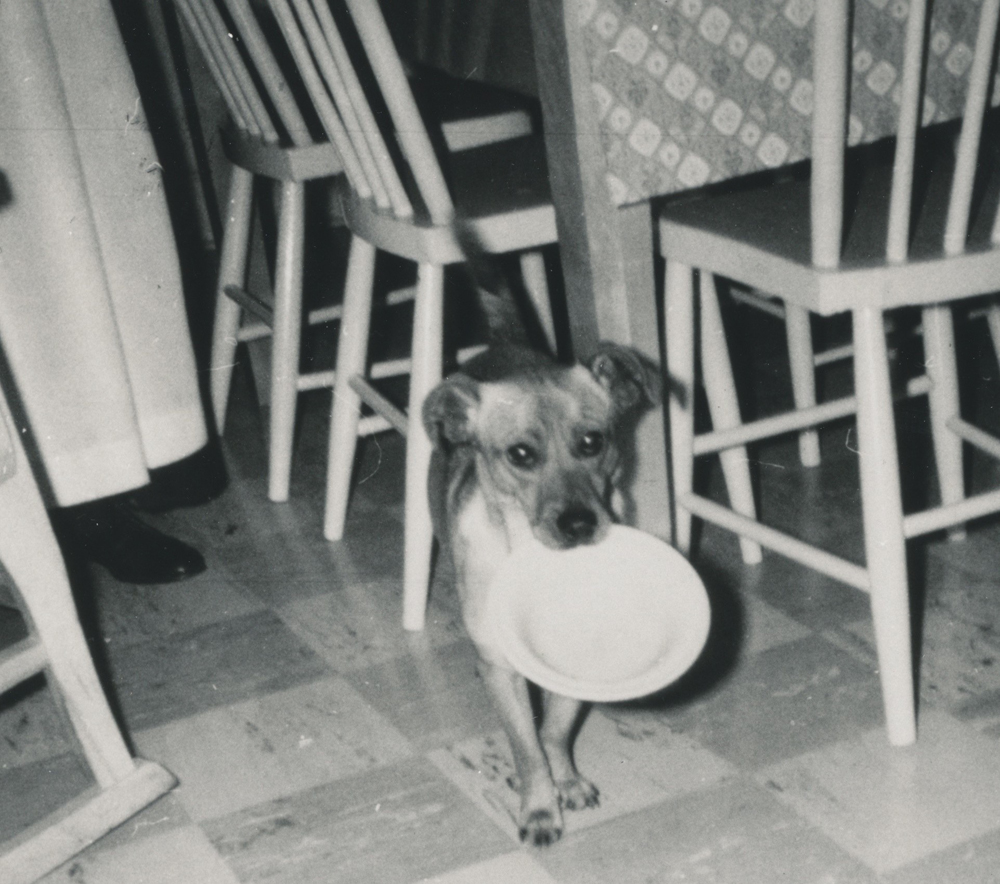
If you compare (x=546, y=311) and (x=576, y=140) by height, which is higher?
(x=576, y=140)

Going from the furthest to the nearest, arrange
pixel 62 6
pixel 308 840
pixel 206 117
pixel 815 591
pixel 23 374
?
pixel 206 117 < pixel 815 591 < pixel 23 374 < pixel 62 6 < pixel 308 840

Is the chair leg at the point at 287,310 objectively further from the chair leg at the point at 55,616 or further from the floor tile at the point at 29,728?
the chair leg at the point at 55,616

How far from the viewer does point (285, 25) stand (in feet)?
5.17

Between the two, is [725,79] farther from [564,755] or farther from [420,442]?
[564,755]

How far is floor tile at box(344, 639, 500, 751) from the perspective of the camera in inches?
63.7

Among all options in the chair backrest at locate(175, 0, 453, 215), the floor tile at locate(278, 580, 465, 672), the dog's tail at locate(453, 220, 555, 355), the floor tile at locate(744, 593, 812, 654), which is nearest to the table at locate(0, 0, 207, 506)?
the chair backrest at locate(175, 0, 453, 215)

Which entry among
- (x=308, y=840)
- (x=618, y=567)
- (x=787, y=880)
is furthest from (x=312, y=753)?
(x=787, y=880)

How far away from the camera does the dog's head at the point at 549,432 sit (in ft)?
4.74

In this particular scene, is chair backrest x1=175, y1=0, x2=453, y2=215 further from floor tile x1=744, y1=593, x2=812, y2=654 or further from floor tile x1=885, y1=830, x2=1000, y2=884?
floor tile x1=885, y1=830, x2=1000, y2=884

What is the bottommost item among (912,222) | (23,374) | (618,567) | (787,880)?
(787,880)

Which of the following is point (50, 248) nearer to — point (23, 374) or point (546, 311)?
point (23, 374)

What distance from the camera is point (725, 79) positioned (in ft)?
4.40

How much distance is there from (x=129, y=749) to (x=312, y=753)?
269 millimetres

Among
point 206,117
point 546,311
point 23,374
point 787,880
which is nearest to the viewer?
point 787,880
